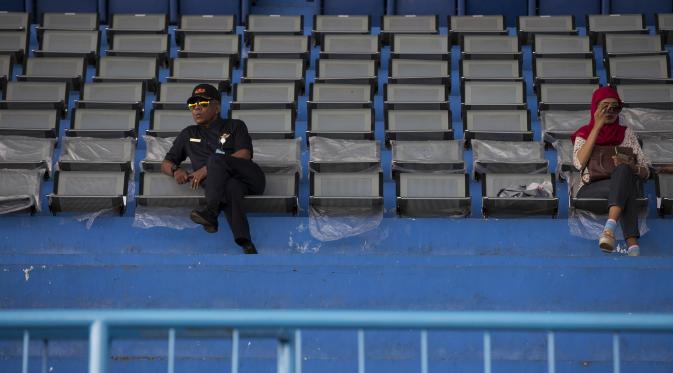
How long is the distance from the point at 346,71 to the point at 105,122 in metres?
1.77

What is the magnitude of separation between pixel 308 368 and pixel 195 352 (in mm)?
490

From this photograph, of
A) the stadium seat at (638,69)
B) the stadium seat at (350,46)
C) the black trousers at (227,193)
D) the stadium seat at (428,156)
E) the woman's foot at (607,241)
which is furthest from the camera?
the stadium seat at (350,46)

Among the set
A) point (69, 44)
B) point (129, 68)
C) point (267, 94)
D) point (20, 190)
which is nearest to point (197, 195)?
point (20, 190)

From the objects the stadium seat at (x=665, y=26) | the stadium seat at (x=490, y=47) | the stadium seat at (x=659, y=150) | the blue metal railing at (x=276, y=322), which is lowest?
the blue metal railing at (x=276, y=322)

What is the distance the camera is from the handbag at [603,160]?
17.9ft

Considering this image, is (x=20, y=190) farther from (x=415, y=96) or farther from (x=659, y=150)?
(x=659, y=150)

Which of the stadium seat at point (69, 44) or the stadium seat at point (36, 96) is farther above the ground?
the stadium seat at point (69, 44)

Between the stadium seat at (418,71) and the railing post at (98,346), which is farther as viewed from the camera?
the stadium seat at (418,71)

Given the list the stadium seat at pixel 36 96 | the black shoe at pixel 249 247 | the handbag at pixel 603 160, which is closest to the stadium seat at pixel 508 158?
the handbag at pixel 603 160

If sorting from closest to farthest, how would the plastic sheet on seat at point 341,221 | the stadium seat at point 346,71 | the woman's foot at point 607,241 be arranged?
the woman's foot at point 607,241 < the plastic sheet on seat at point 341,221 < the stadium seat at point 346,71

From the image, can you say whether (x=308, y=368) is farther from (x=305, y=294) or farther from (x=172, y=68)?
(x=172, y=68)

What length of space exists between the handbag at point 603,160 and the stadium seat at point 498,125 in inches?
39.2

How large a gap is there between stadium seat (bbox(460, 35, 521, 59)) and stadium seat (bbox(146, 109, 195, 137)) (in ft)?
7.38

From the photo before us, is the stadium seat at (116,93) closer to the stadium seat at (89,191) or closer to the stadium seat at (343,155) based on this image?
the stadium seat at (89,191)
